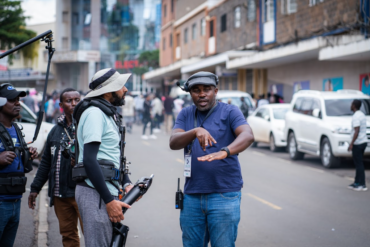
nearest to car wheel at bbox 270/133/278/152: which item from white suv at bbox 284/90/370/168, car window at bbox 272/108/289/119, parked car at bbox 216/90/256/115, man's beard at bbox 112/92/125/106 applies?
car window at bbox 272/108/289/119

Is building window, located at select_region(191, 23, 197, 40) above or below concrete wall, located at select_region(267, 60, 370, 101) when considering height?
above

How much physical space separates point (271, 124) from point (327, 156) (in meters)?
4.74

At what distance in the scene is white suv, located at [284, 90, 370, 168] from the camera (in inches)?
547

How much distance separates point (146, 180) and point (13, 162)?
4.50ft

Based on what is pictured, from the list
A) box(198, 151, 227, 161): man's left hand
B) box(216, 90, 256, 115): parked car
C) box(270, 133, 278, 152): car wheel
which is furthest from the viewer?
box(216, 90, 256, 115): parked car

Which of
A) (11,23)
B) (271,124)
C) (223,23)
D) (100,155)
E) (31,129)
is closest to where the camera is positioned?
(100,155)

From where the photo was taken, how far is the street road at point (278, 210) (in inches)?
283

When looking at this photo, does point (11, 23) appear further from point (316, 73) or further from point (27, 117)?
point (316, 73)

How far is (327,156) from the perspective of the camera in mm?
14383

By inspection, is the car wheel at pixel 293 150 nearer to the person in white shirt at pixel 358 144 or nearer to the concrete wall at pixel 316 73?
the person in white shirt at pixel 358 144

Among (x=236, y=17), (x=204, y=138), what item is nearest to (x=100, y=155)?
(x=204, y=138)

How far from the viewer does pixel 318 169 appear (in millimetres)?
14336

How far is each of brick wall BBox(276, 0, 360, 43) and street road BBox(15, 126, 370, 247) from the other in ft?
28.7

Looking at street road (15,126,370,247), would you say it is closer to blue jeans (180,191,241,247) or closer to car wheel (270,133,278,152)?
blue jeans (180,191,241,247)
